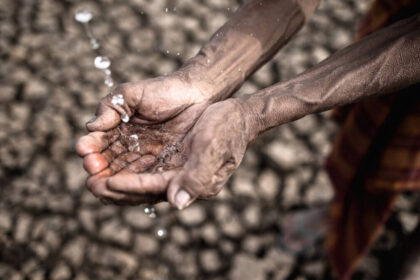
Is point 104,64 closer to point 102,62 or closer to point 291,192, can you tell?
point 102,62

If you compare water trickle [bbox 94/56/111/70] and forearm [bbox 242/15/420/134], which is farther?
water trickle [bbox 94/56/111/70]

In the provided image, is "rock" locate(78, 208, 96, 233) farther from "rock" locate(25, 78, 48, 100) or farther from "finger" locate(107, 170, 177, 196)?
"finger" locate(107, 170, 177, 196)

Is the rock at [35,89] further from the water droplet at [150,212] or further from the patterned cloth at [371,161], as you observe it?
the patterned cloth at [371,161]

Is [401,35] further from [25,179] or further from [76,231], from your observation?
[25,179]

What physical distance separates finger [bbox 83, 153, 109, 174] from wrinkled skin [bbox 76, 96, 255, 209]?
2cm

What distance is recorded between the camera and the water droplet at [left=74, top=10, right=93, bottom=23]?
2851 millimetres

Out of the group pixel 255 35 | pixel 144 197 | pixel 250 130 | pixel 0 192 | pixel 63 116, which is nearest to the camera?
pixel 144 197

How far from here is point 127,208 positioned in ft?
7.17

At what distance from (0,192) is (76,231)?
1.58ft

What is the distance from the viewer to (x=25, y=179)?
2.26m

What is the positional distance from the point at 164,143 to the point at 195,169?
33 cm

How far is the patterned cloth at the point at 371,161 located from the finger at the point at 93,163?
1.04 meters

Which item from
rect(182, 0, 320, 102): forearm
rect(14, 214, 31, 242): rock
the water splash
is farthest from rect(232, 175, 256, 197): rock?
rect(14, 214, 31, 242): rock

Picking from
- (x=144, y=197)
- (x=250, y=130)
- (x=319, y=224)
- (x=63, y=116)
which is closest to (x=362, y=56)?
(x=250, y=130)
